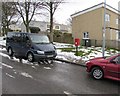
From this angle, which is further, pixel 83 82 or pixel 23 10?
pixel 23 10

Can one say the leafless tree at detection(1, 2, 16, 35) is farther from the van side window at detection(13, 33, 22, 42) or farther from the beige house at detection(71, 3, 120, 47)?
the van side window at detection(13, 33, 22, 42)

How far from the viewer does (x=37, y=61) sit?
43.1ft

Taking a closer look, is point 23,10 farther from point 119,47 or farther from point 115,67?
point 115,67

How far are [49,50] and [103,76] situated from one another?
5108 mm

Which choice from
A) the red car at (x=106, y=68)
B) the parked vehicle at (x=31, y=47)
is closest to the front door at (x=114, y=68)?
the red car at (x=106, y=68)

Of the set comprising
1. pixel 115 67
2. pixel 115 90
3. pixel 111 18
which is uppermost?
pixel 111 18

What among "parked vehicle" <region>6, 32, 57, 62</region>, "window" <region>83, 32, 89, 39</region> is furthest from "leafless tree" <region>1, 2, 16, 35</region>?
"parked vehicle" <region>6, 32, 57, 62</region>

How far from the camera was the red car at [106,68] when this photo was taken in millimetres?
8320

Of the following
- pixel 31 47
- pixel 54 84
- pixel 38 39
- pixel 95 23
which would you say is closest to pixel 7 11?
pixel 95 23

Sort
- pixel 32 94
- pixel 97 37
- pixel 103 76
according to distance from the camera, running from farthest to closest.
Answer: pixel 97 37
pixel 103 76
pixel 32 94

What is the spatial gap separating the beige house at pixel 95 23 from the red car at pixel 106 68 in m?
21.4

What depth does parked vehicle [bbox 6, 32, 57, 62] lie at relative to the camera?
1288 cm

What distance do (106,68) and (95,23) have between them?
74.9ft

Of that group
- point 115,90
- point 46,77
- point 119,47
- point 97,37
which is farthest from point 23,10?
point 115,90
